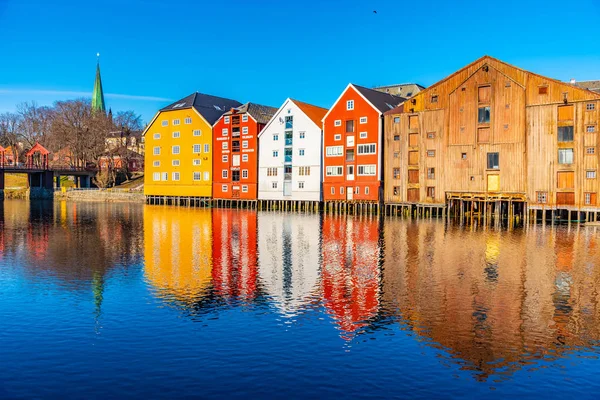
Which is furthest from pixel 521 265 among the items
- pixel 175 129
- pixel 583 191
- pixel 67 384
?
pixel 175 129

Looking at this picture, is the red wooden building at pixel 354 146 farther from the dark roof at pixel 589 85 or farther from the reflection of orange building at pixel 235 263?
the reflection of orange building at pixel 235 263

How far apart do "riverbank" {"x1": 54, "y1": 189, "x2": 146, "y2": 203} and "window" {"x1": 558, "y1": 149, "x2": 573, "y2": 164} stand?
7238cm

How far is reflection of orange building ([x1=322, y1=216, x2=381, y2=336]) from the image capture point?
17.8m

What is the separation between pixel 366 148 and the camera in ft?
226

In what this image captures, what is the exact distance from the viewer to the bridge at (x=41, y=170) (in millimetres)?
105312

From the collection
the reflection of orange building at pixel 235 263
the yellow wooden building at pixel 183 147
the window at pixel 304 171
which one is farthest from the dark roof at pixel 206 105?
the reflection of orange building at pixel 235 263

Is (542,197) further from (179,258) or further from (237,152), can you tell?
(237,152)

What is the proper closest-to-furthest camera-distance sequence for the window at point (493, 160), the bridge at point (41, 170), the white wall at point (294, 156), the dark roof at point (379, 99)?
the window at point (493, 160)
the dark roof at point (379, 99)
the white wall at point (294, 156)
the bridge at point (41, 170)

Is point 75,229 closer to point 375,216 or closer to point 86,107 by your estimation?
point 375,216

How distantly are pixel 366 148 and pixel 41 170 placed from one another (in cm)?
7328

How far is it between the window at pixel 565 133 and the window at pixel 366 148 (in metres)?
22.6

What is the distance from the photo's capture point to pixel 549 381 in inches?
479

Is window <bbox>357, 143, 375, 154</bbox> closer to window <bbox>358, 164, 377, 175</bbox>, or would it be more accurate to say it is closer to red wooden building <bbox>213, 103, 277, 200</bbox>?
window <bbox>358, 164, 377, 175</bbox>

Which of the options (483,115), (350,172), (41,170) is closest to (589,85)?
(483,115)
